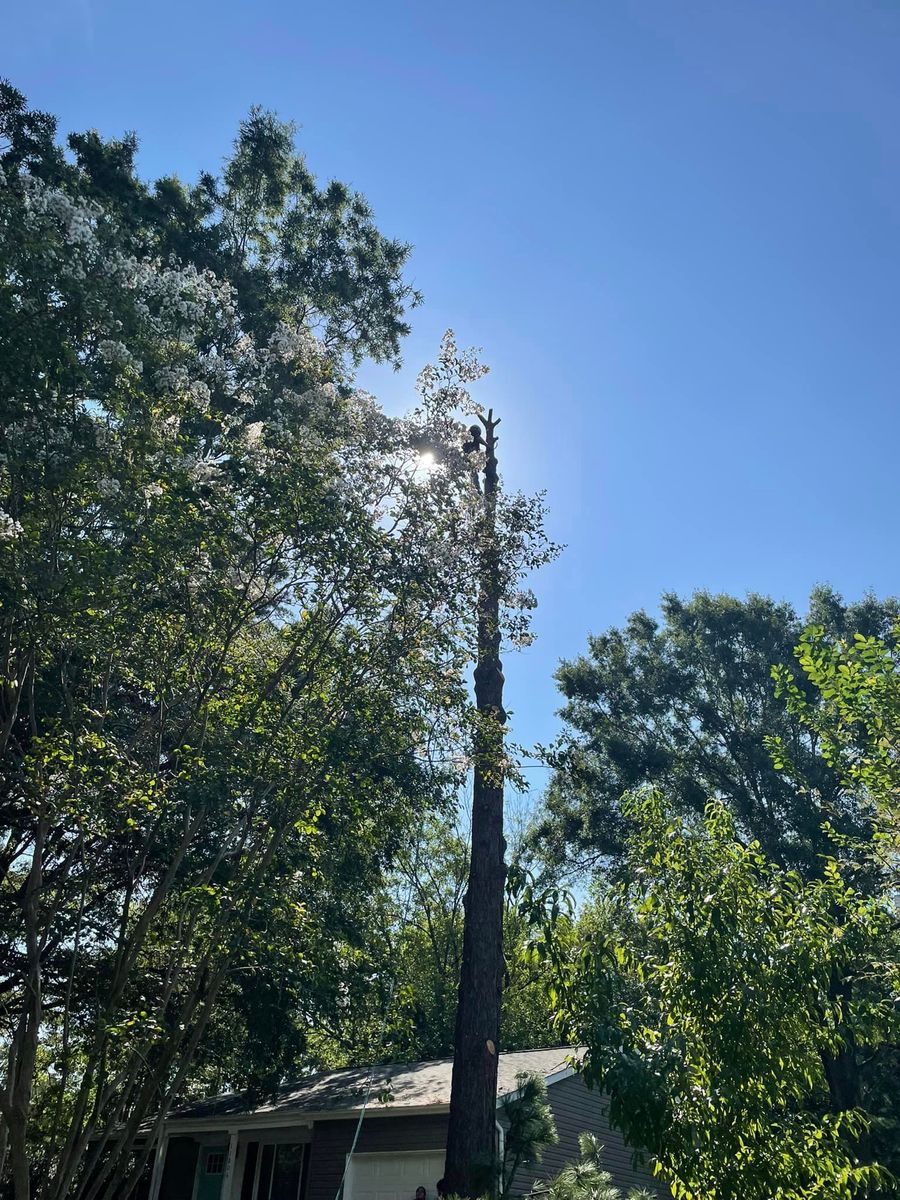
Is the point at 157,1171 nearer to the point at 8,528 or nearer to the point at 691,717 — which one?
the point at 8,528

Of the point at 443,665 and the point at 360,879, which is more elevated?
the point at 443,665

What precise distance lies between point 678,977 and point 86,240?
8.17 metres

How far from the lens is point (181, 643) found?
9.47 m

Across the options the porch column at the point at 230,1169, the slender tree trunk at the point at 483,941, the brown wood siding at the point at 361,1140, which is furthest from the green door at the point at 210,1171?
the slender tree trunk at the point at 483,941

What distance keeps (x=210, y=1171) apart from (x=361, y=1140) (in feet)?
16.1

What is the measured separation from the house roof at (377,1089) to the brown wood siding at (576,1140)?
0.48 m

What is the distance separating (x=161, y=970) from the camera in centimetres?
1274

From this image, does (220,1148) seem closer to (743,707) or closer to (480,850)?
(480,850)

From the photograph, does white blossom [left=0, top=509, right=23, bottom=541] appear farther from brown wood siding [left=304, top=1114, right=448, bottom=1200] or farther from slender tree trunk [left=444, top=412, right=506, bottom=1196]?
brown wood siding [left=304, top=1114, right=448, bottom=1200]

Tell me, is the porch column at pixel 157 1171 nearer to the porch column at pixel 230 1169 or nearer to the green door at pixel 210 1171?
the green door at pixel 210 1171

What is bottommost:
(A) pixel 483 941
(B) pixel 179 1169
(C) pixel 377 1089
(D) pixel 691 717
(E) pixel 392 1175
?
(B) pixel 179 1169

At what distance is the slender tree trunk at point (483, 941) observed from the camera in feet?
31.3

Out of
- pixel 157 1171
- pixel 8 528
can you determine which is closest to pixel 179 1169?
pixel 157 1171

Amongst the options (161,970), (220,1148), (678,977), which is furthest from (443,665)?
(220,1148)
